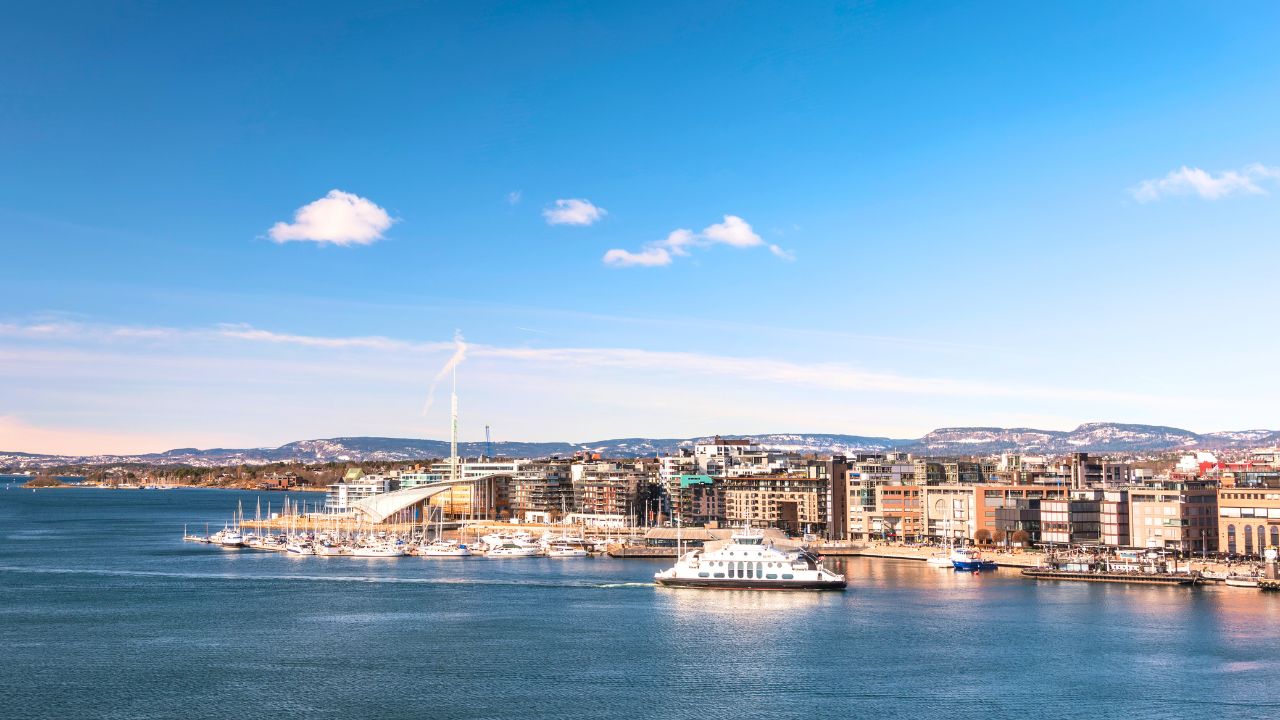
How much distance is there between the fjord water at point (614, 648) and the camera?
102ft

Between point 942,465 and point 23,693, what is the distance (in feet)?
262

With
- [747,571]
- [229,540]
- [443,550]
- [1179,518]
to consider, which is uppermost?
[1179,518]

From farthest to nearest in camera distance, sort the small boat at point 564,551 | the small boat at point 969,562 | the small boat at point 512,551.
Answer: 1. the small boat at point 564,551
2. the small boat at point 512,551
3. the small boat at point 969,562

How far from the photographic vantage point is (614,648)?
39000 mm

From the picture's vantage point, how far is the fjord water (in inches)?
1220

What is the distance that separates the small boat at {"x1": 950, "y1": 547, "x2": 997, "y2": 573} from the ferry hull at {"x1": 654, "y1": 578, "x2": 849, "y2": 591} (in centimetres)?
1073

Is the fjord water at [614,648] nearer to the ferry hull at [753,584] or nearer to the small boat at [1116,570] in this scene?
the ferry hull at [753,584]

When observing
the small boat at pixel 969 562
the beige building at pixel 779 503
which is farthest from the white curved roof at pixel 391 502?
the small boat at pixel 969 562

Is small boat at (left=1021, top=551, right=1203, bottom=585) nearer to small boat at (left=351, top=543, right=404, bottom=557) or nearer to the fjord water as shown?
the fjord water

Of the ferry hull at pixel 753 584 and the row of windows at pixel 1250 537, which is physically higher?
the row of windows at pixel 1250 537

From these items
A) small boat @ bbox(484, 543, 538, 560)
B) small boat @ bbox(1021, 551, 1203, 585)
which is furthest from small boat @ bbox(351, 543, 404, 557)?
small boat @ bbox(1021, 551, 1203, 585)

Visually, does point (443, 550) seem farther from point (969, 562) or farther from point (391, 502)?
point (391, 502)

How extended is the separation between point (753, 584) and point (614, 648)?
19.2 metres

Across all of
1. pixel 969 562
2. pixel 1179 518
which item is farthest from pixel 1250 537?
pixel 969 562
